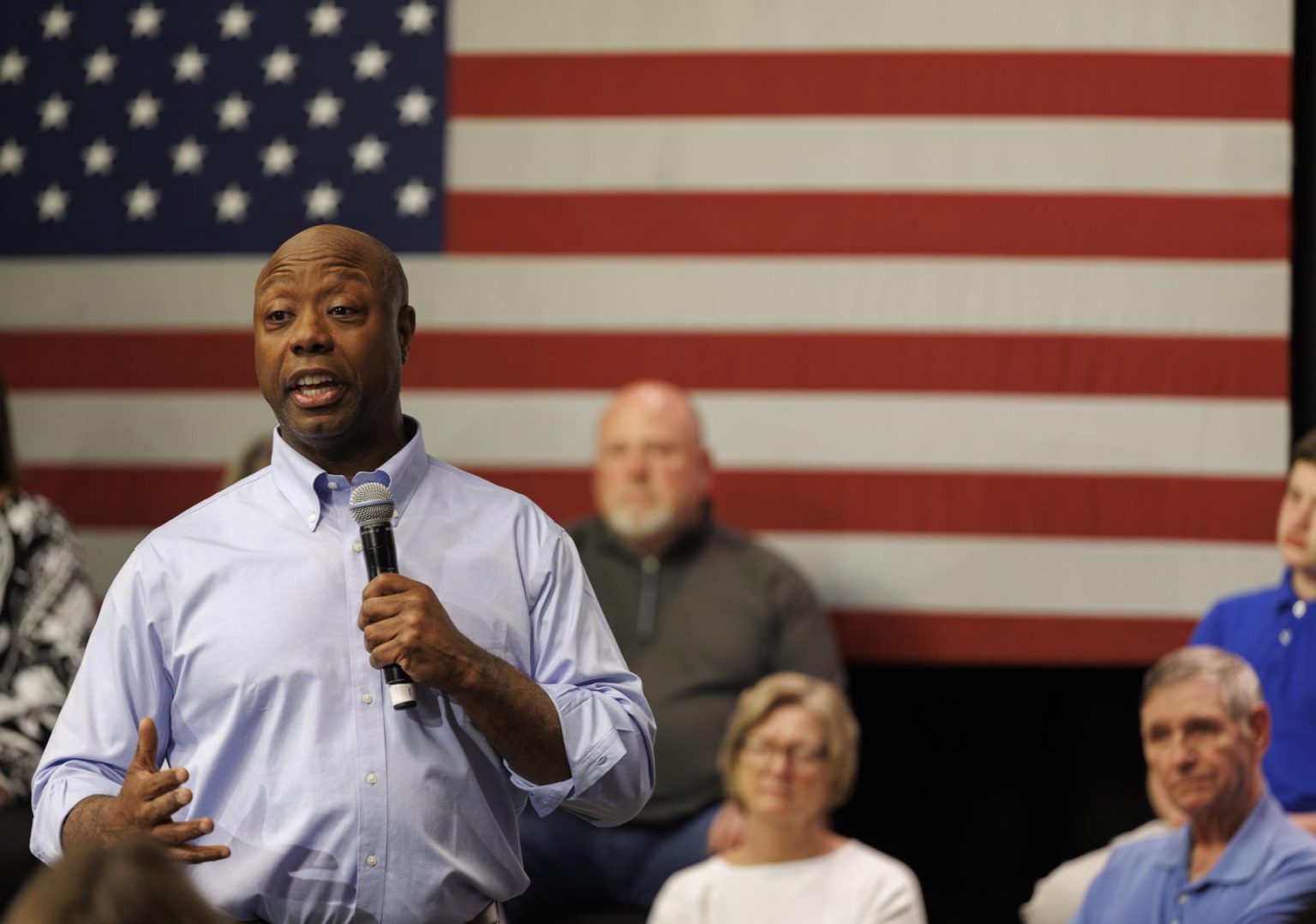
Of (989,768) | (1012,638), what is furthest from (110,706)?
(989,768)

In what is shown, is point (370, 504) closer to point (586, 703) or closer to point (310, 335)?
point (310, 335)

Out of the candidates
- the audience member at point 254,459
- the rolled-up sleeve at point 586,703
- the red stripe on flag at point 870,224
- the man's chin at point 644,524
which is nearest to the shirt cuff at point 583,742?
→ the rolled-up sleeve at point 586,703

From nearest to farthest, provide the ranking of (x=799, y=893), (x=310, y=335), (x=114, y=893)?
(x=114, y=893) → (x=310, y=335) → (x=799, y=893)

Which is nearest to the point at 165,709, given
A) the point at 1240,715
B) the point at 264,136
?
the point at 1240,715

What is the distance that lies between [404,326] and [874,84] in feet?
9.72

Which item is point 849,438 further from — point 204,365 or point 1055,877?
point 204,365

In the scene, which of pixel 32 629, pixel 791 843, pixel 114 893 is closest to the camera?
pixel 114 893

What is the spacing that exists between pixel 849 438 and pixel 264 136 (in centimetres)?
172

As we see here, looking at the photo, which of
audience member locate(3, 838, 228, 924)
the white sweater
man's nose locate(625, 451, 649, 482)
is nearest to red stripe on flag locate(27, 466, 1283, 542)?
man's nose locate(625, 451, 649, 482)

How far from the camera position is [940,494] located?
4324 mm

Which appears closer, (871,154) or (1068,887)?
(1068,887)

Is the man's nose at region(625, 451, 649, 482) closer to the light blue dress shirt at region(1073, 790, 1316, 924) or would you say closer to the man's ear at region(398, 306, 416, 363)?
the light blue dress shirt at region(1073, 790, 1316, 924)

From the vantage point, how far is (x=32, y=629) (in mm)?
3625

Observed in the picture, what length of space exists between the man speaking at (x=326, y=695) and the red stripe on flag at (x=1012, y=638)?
2.81 m
